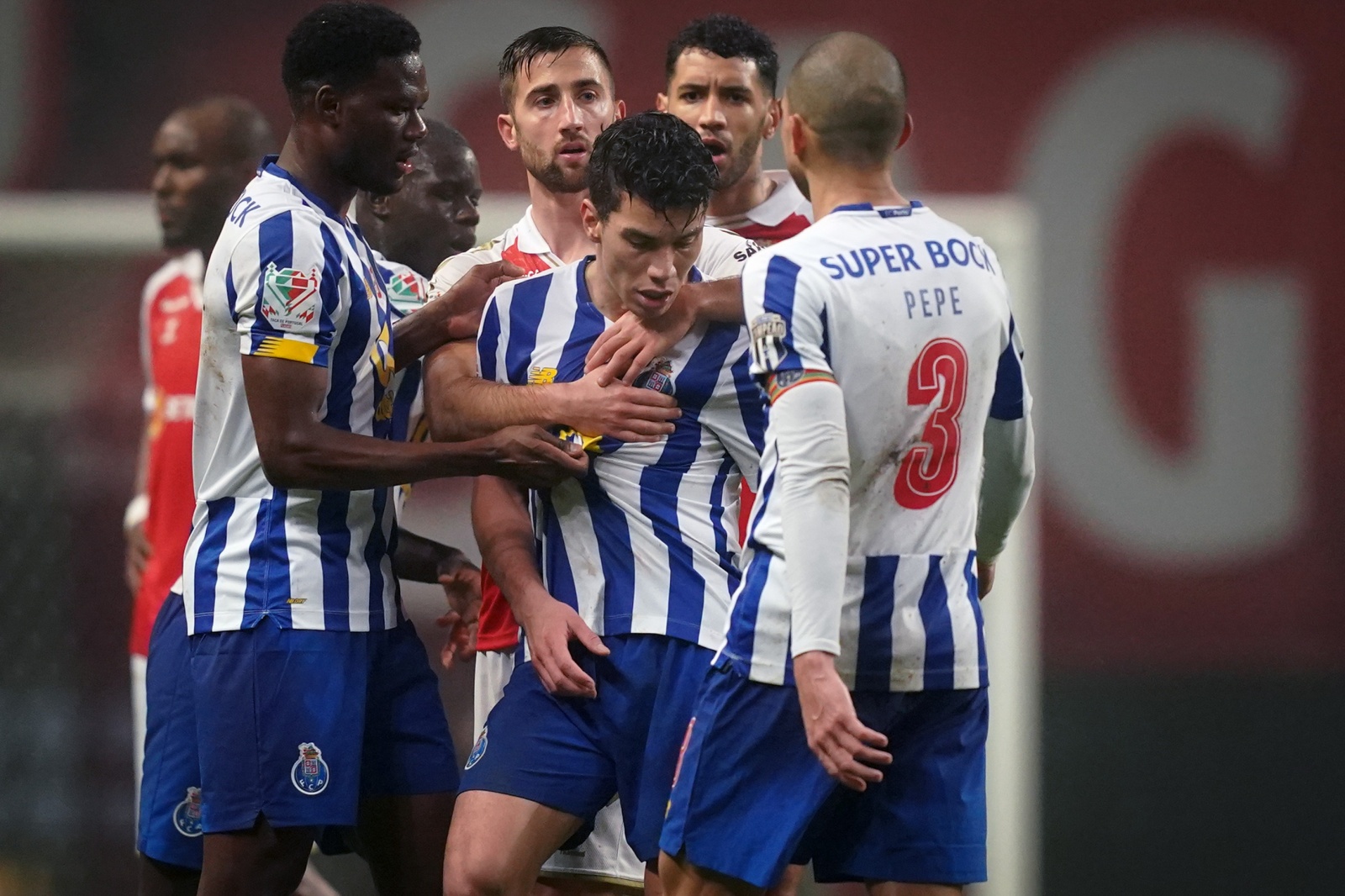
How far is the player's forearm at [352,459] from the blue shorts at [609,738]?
0.41 metres

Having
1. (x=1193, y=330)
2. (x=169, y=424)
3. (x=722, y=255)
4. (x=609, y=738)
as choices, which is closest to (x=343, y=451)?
(x=609, y=738)

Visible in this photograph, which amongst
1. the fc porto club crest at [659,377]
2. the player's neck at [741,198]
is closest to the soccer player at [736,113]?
the player's neck at [741,198]

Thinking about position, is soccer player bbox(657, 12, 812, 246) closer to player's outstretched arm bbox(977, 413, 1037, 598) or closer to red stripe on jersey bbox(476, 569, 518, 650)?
red stripe on jersey bbox(476, 569, 518, 650)

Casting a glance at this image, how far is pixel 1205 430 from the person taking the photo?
6270 mm

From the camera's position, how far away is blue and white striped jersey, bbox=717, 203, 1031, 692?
96.6 inches

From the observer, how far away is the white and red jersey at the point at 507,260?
3115 millimetres

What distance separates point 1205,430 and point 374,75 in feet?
14.1

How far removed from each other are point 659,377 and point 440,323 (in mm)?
474

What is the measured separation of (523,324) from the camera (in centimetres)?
303

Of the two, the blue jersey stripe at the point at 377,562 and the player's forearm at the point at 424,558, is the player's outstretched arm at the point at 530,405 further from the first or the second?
the player's forearm at the point at 424,558

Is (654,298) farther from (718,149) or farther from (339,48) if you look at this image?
(718,149)

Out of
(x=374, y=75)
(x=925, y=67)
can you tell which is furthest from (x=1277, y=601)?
(x=374, y=75)

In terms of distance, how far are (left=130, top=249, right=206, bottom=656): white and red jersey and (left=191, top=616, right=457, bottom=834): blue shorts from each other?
208cm

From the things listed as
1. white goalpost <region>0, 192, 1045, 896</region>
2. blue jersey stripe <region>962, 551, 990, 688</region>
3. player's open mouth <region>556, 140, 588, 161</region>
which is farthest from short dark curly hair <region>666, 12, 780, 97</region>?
blue jersey stripe <region>962, 551, 990, 688</region>
